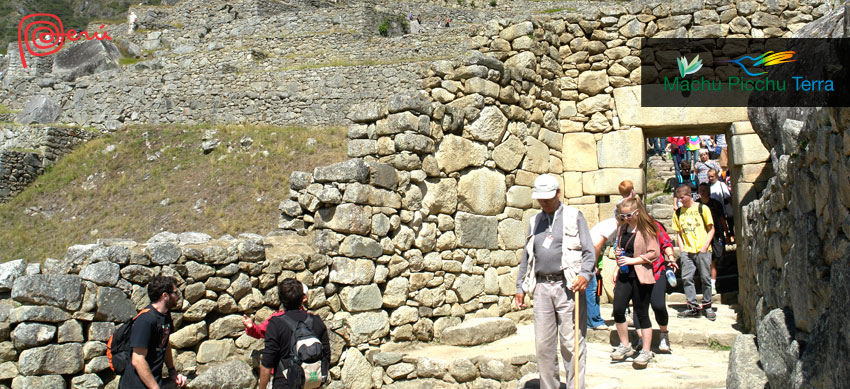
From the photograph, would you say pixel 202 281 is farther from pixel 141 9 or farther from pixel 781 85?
pixel 141 9

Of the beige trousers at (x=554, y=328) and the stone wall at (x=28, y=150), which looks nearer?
the beige trousers at (x=554, y=328)

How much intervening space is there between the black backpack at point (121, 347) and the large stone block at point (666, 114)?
6172 mm

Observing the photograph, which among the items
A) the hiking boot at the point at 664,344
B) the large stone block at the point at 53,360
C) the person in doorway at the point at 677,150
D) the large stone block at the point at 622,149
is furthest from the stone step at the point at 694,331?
the person in doorway at the point at 677,150

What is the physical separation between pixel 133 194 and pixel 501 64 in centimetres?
1240

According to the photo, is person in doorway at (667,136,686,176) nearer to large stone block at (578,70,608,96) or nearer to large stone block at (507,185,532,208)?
large stone block at (578,70,608,96)

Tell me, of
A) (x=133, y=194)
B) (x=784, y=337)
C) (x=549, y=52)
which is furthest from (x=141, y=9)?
(x=784, y=337)

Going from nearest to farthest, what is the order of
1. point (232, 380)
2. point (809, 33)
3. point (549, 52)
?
point (232, 380) < point (809, 33) < point (549, 52)

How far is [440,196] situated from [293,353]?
290cm

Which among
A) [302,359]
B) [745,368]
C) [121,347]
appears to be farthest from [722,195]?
[121,347]

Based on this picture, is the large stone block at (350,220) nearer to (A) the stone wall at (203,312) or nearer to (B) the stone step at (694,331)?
(A) the stone wall at (203,312)

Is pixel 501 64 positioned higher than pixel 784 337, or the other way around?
pixel 501 64

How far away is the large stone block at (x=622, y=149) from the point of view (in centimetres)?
809

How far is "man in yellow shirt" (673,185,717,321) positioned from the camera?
7.33 metres

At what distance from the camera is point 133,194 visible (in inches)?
649
